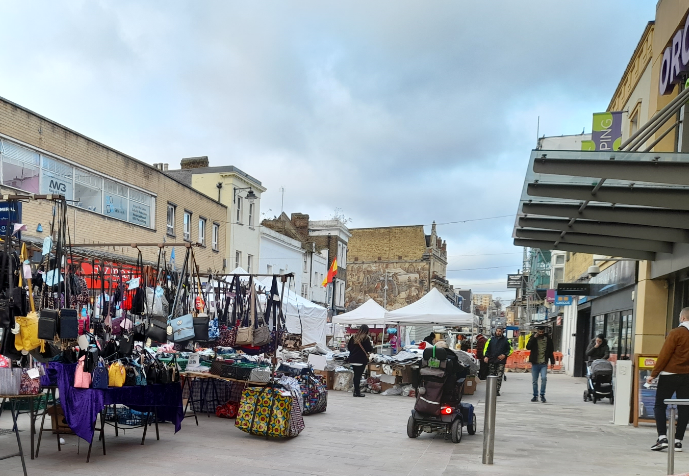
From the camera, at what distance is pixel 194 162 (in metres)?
32.3

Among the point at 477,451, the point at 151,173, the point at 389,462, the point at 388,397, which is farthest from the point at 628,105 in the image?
the point at 151,173

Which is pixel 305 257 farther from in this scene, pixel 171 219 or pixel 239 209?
pixel 171 219

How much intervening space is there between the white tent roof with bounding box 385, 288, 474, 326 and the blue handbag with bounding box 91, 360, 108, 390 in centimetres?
1225

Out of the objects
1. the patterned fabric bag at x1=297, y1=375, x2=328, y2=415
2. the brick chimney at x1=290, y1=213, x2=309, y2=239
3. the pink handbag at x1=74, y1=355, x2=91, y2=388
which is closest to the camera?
the pink handbag at x1=74, y1=355, x2=91, y2=388

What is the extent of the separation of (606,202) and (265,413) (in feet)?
17.4

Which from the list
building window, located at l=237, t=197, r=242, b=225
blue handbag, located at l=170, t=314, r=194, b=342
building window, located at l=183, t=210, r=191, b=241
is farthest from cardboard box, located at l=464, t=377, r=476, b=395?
building window, located at l=237, t=197, r=242, b=225

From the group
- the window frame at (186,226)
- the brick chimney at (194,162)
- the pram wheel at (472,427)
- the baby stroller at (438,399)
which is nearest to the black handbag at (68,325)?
the baby stroller at (438,399)

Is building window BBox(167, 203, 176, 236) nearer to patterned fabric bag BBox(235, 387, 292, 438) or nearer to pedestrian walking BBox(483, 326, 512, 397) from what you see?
pedestrian walking BBox(483, 326, 512, 397)

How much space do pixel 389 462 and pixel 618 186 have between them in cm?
437

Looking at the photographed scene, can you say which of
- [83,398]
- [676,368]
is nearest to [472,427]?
[676,368]

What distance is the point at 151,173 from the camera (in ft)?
74.1

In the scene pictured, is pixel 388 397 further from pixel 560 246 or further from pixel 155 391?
pixel 155 391

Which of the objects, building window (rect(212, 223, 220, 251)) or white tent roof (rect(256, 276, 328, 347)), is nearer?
white tent roof (rect(256, 276, 328, 347))

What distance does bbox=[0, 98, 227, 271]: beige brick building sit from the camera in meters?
16.0
